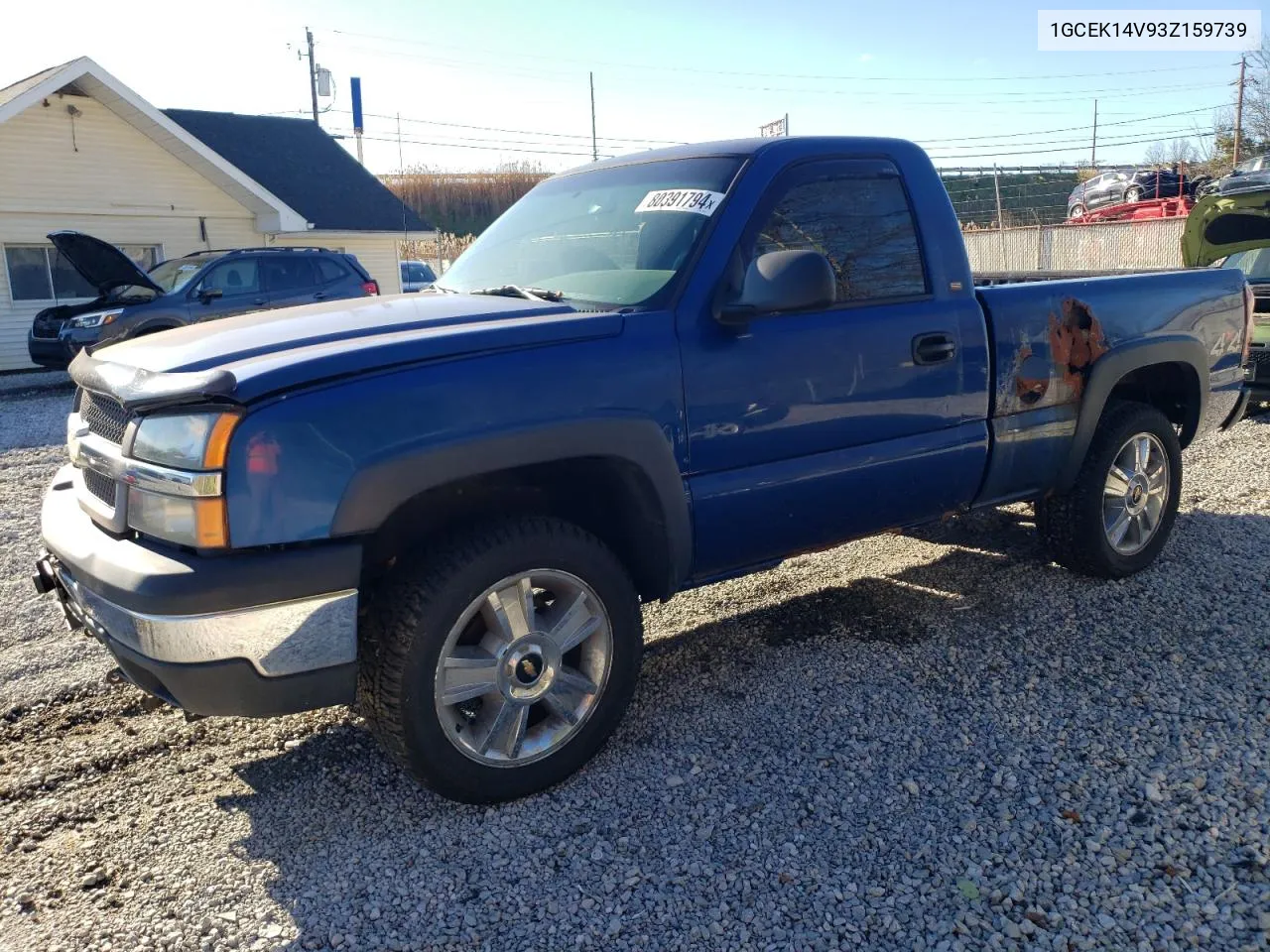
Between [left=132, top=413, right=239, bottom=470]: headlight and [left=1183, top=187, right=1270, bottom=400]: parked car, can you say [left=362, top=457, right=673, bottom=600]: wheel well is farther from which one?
[left=1183, top=187, right=1270, bottom=400]: parked car

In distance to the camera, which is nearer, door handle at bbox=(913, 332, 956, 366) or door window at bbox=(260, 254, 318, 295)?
door handle at bbox=(913, 332, 956, 366)

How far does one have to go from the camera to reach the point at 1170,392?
5191 mm

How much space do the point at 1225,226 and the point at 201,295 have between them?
39.8 ft

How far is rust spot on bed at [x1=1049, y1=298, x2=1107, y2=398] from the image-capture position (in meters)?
4.26

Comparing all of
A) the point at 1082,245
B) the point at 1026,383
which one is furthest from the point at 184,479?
the point at 1082,245

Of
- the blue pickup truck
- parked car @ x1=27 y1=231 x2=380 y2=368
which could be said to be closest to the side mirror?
the blue pickup truck

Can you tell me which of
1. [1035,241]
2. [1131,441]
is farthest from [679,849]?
[1035,241]

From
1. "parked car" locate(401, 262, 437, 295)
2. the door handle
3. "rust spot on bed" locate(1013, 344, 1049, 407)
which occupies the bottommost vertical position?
"rust spot on bed" locate(1013, 344, 1049, 407)

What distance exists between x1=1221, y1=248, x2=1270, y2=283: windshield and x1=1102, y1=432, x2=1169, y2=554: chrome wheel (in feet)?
18.8

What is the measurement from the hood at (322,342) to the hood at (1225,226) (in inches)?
369

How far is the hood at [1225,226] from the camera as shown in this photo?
32.3 feet

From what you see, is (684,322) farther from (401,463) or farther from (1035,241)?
(1035,241)

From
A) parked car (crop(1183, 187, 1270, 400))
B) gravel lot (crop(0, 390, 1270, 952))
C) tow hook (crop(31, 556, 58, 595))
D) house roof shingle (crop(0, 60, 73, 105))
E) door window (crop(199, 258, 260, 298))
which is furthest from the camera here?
house roof shingle (crop(0, 60, 73, 105))

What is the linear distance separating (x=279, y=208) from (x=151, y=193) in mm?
2311
